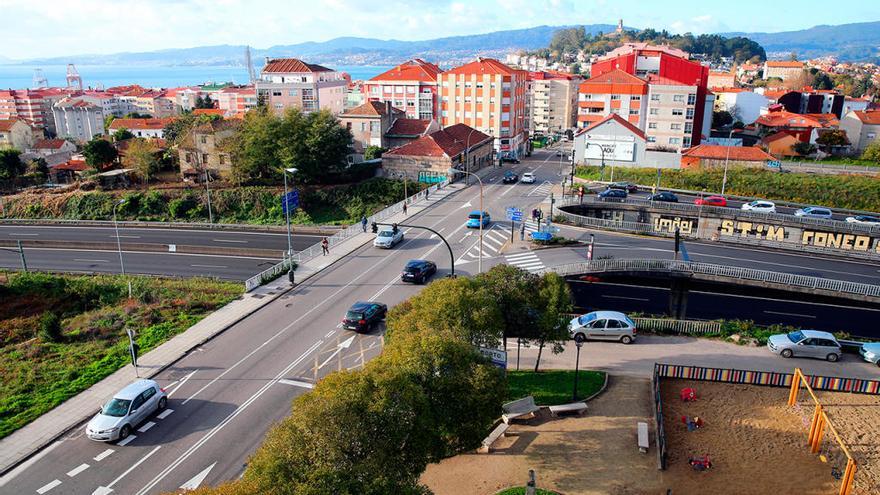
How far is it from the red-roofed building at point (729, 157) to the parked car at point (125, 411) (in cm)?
6175

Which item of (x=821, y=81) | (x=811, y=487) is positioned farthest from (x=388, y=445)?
(x=821, y=81)

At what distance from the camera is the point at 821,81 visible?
483 feet

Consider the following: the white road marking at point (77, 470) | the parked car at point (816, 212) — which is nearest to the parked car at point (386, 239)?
the white road marking at point (77, 470)

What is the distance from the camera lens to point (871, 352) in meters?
26.7

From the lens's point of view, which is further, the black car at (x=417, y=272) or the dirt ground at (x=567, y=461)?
the black car at (x=417, y=272)

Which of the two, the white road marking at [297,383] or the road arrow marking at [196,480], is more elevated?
the white road marking at [297,383]

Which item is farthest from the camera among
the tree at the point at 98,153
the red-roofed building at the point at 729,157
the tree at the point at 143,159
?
the tree at the point at 98,153

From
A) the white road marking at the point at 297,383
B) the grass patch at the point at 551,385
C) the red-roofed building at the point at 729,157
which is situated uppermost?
the red-roofed building at the point at 729,157

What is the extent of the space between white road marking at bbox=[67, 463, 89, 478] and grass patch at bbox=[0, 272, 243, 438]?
4215 millimetres

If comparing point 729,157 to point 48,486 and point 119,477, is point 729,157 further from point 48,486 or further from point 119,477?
point 48,486

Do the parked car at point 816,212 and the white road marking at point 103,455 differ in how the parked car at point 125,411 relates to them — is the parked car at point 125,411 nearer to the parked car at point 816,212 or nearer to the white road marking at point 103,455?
the white road marking at point 103,455

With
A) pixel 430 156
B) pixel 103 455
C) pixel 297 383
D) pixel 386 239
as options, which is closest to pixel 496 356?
pixel 297 383

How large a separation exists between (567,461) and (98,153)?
74.3 meters

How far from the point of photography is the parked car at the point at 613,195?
169 ft
